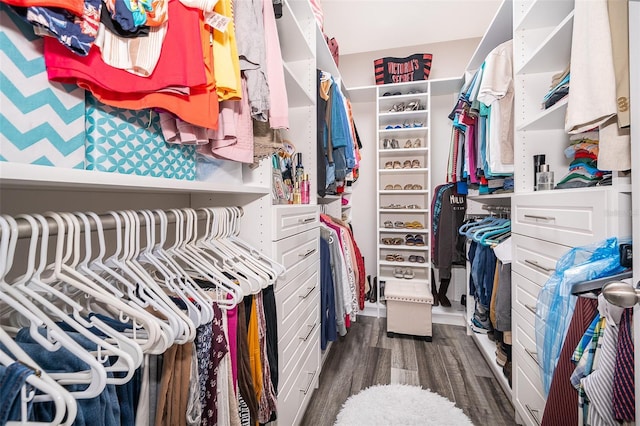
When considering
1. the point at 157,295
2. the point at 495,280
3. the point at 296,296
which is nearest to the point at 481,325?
the point at 495,280

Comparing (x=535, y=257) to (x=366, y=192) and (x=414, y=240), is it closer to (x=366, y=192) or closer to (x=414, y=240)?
(x=414, y=240)

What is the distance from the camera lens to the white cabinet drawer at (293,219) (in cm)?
112

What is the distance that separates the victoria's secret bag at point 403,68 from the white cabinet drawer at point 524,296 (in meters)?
2.10

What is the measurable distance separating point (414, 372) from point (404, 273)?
3.68 feet

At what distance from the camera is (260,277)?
2.92 ft

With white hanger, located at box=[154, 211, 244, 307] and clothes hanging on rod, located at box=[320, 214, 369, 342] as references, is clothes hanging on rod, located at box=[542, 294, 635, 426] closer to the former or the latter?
white hanger, located at box=[154, 211, 244, 307]

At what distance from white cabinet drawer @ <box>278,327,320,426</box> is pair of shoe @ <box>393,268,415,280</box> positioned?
4.80 ft

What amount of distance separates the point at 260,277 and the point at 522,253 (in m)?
1.27

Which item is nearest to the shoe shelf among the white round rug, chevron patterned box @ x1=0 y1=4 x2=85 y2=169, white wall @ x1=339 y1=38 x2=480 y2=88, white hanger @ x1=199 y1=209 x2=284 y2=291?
white wall @ x1=339 y1=38 x2=480 y2=88

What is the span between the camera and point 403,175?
3.05 metres

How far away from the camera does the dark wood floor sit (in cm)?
158

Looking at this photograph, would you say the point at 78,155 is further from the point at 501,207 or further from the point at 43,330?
the point at 501,207

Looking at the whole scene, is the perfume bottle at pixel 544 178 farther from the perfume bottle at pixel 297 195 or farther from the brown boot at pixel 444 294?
the brown boot at pixel 444 294

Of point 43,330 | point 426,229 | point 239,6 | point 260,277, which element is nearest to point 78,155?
point 43,330
